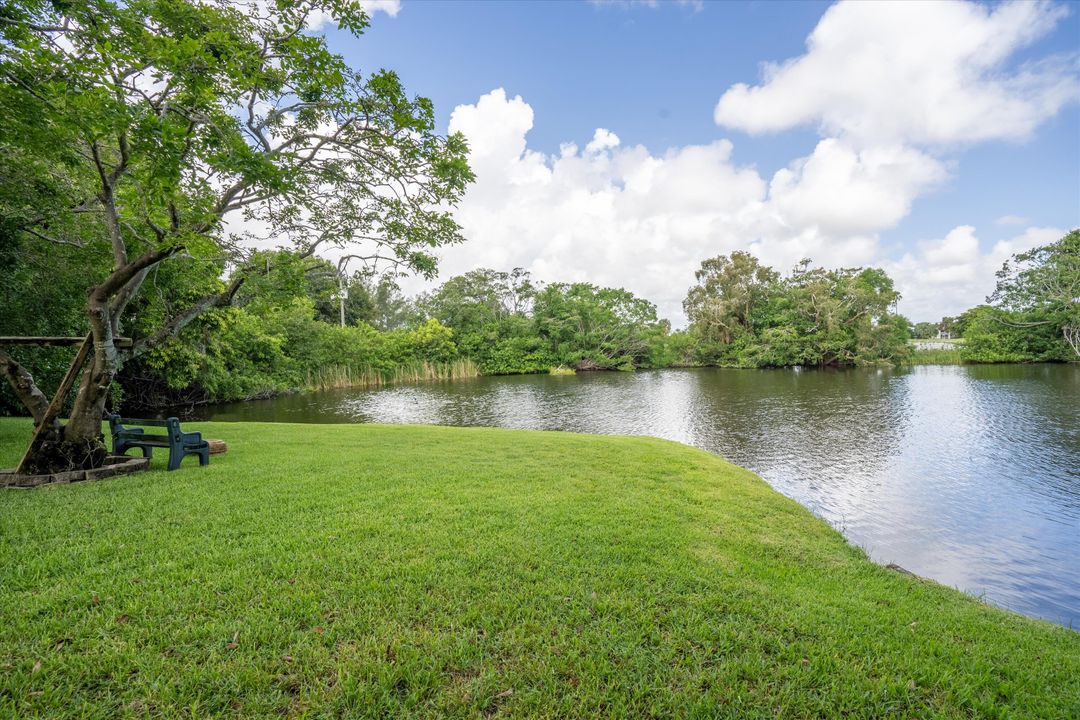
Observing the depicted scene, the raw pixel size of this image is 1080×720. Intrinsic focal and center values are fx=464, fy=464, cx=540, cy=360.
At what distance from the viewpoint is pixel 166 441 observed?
22.4 feet

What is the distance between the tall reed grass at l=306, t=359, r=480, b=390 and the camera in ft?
104

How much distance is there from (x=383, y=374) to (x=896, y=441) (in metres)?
31.9

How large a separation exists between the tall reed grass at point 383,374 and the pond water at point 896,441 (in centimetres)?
348

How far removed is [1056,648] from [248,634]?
18.6ft

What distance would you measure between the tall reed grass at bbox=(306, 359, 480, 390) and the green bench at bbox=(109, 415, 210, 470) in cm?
2280

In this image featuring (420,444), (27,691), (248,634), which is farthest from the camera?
(420,444)

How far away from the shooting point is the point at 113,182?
562 cm

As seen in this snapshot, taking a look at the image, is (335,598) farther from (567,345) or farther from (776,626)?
(567,345)

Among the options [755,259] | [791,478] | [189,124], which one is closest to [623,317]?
[755,259]

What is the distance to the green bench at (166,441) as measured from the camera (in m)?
6.71

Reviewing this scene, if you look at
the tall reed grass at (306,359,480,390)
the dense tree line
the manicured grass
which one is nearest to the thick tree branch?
the dense tree line

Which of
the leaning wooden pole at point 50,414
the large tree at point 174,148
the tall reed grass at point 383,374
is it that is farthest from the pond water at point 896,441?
the leaning wooden pole at point 50,414

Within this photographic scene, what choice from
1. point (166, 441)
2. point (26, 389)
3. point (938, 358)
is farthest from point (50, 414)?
point (938, 358)

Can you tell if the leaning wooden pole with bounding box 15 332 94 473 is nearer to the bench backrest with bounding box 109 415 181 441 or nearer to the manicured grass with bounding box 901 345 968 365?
the bench backrest with bounding box 109 415 181 441
